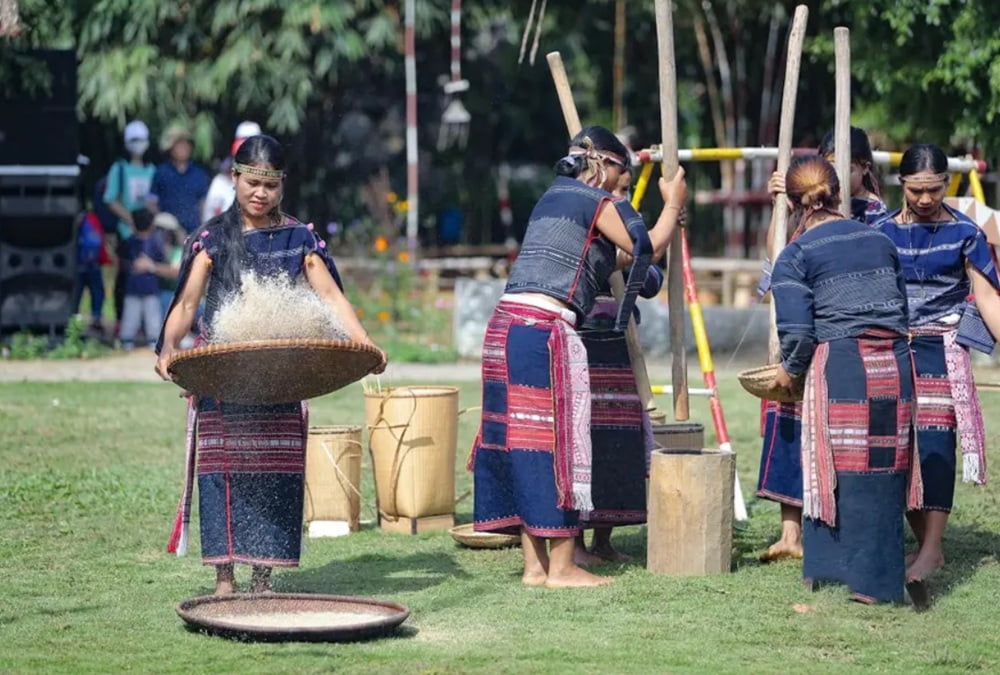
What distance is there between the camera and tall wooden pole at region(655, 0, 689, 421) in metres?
7.12

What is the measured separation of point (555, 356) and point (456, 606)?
1.04 metres

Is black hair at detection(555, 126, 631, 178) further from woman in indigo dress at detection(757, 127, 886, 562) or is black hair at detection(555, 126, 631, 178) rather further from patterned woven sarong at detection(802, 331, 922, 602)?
patterned woven sarong at detection(802, 331, 922, 602)

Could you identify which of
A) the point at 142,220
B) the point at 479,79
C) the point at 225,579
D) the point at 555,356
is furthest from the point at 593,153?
the point at 479,79

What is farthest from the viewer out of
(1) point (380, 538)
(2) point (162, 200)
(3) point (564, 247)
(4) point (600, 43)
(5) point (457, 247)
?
(4) point (600, 43)

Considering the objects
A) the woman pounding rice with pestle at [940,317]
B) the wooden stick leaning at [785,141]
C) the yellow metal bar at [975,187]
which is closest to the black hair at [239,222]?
the wooden stick leaning at [785,141]

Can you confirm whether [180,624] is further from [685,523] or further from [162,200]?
[162,200]

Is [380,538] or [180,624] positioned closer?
[180,624]

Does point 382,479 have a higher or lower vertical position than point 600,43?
lower

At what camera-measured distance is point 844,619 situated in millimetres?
6391

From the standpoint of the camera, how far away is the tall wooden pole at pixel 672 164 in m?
7.12

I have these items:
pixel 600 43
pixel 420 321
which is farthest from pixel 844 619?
pixel 600 43

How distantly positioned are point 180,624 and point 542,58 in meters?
16.1

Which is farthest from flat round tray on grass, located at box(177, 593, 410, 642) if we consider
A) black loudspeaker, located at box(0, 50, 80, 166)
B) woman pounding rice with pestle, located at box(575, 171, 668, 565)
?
black loudspeaker, located at box(0, 50, 80, 166)

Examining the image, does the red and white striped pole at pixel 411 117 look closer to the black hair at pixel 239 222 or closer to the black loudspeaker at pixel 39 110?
the black loudspeaker at pixel 39 110
